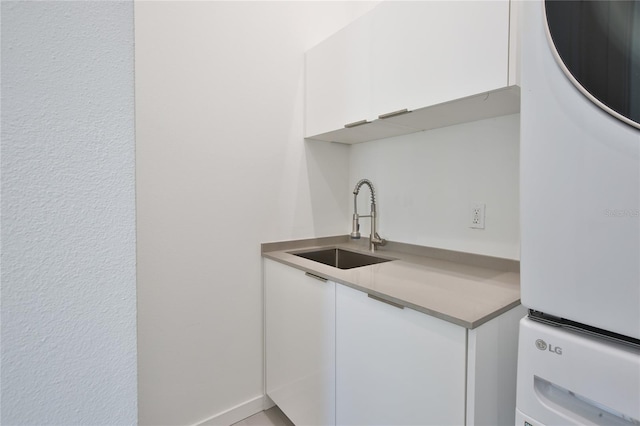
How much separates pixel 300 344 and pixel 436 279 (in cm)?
68

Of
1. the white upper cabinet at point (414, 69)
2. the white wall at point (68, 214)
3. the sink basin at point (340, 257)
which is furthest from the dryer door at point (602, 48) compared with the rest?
the sink basin at point (340, 257)

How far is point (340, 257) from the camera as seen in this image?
6.46ft

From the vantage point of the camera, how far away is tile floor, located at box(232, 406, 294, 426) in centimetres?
161

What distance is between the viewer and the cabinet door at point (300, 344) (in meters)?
1.28

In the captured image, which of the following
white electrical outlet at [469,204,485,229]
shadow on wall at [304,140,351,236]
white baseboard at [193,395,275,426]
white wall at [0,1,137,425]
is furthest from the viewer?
shadow on wall at [304,140,351,236]

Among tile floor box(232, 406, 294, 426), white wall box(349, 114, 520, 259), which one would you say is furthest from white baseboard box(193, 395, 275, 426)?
white wall box(349, 114, 520, 259)

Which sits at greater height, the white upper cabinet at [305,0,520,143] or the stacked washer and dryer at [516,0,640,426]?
the white upper cabinet at [305,0,520,143]

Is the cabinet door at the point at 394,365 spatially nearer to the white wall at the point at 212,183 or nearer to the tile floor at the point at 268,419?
the tile floor at the point at 268,419

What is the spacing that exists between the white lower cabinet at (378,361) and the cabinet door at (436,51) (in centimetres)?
78

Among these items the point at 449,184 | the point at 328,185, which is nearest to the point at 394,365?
the point at 449,184

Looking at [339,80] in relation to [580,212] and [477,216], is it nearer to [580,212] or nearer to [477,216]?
[477,216]

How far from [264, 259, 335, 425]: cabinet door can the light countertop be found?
10cm

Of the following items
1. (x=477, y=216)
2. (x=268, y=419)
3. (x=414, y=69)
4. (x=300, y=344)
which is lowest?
(x=268, y=419)

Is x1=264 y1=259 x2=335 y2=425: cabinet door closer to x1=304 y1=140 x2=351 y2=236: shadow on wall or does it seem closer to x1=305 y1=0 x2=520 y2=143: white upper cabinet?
x1=304 y1=140 x2=351 y2=236: shadow on wall
